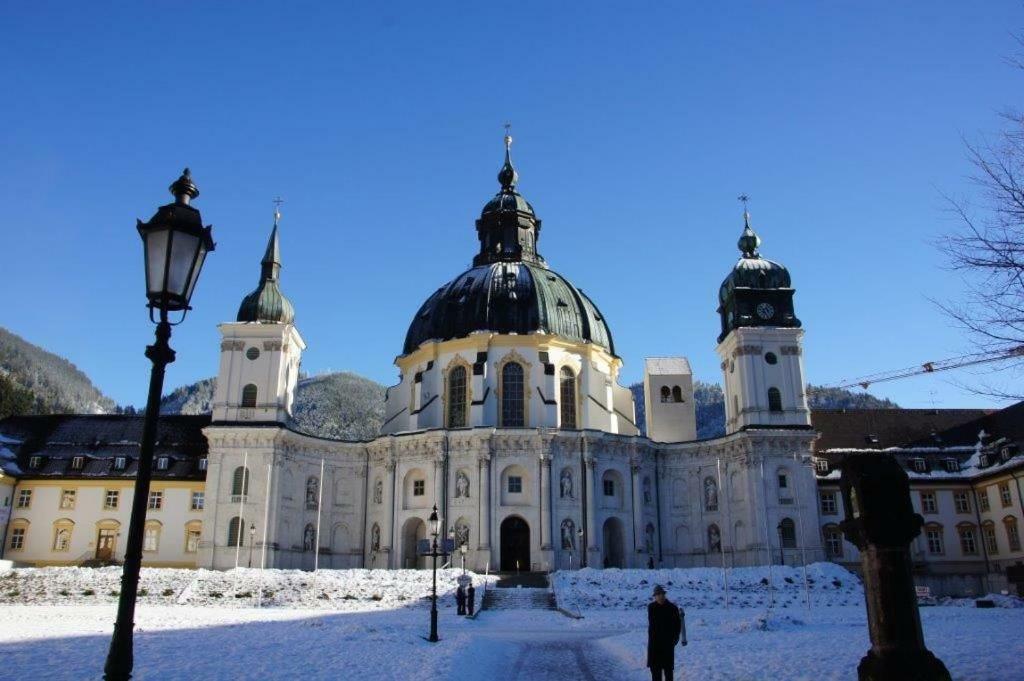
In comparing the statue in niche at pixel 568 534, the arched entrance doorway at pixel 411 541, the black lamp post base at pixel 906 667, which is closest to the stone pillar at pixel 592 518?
the statue in niche at pixel 568 534

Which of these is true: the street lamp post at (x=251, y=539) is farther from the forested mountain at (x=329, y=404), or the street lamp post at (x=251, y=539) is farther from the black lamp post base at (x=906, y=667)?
the forested mountain at (x=329, y=404)

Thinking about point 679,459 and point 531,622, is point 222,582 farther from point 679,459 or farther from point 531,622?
point 679,459

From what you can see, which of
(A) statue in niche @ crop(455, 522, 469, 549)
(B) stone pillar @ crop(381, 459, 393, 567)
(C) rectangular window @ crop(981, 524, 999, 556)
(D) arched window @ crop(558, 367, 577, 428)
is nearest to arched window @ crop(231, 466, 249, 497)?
(B) stone pillar @ crop(381, 459, 393, 567)

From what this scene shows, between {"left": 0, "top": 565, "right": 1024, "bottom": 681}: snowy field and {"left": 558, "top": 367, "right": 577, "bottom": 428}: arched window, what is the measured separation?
17262 mm

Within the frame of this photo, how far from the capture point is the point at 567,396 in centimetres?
6550

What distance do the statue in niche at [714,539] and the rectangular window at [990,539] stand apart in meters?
19.4

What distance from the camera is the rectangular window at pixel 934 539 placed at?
6302 centimetres

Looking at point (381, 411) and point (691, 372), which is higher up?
point (381, 411)

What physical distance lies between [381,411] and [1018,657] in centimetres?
15922

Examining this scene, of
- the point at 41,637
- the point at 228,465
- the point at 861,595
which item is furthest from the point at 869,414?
the point at 41,637

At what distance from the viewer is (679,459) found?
65.9 meters

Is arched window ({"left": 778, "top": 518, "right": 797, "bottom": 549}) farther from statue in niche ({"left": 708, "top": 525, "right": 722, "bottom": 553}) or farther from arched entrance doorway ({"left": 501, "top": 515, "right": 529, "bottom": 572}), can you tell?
arched entrance doorway ({"left": 501, "top": 515, "right": 529, "bottom": 572})

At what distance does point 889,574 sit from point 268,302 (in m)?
58.4

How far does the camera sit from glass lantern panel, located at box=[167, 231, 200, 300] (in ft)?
28.0
